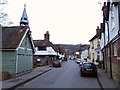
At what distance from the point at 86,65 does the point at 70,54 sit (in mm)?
116306

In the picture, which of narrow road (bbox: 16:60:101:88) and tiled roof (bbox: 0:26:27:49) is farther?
tiled roof (bbox: 0:26:27:49)

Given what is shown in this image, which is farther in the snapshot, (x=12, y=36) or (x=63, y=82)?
(x=12, y=36)

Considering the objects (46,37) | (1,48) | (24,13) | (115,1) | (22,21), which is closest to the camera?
(115,1)

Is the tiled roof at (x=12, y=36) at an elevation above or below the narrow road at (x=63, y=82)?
above

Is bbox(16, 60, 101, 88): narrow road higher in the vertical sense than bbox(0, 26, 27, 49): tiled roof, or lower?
lower

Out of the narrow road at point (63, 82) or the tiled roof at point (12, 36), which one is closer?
the narrow road at point (63, 82)

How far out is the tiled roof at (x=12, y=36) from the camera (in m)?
Answer: 17.9

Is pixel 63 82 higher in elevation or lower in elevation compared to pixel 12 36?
lower

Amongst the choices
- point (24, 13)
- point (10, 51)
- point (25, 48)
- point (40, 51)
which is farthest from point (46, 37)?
point (10, 51)

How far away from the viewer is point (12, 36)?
19.8 metres

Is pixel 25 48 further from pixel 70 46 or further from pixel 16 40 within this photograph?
pixel 70 46

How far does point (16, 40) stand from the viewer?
1866 centimetres

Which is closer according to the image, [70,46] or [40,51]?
[40,51]

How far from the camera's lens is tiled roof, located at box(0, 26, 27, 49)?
17.9 metres
